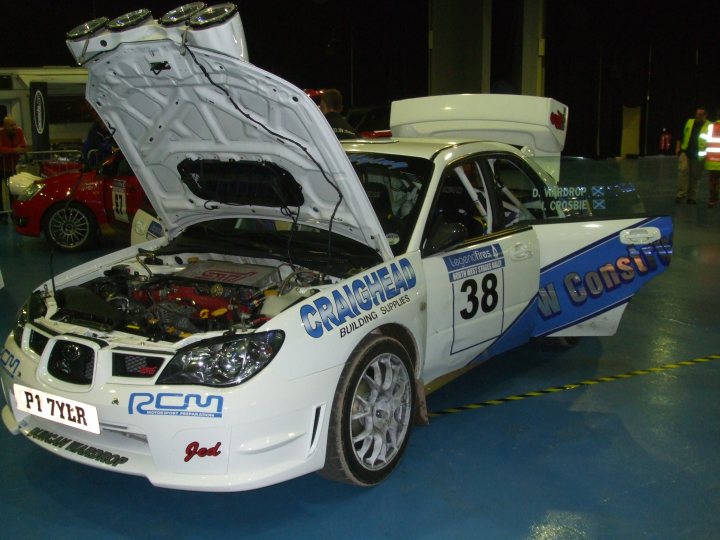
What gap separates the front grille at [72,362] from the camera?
3.12 metres

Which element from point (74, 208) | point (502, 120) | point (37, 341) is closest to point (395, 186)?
point (502, 120)

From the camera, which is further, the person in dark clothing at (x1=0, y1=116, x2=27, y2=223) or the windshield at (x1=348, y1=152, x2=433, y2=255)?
the person in dark clothing at (x1=0, y1=116, x2=27, y2=223)

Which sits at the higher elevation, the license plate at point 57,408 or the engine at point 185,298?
the engine at point 185,298

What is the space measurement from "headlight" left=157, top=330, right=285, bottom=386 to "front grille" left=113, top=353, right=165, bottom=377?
3.4 inches

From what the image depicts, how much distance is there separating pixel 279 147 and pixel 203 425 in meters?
1.32

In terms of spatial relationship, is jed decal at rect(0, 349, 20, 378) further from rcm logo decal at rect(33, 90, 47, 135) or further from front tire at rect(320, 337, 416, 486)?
rcm logo decal at rect(33, 90, 47, 135)

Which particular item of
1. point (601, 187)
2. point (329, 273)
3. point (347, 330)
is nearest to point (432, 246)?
point (329, 273)

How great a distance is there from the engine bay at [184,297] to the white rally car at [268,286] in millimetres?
13

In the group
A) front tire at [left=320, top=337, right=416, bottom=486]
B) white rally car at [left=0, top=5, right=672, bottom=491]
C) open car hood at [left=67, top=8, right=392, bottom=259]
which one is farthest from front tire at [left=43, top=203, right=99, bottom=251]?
front tire at [left=320, top=337, right=416, bottom=486]

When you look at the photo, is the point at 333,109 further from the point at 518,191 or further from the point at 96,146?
the point at 518,191

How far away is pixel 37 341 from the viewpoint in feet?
11.1

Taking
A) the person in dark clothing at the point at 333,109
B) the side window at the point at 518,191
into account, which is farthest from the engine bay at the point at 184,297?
the person in dark clothing at the point at 333,109

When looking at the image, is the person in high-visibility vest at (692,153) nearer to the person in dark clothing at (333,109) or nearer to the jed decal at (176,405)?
the person in dark clothing at (333,109)

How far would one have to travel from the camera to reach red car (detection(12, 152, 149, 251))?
8984mm
